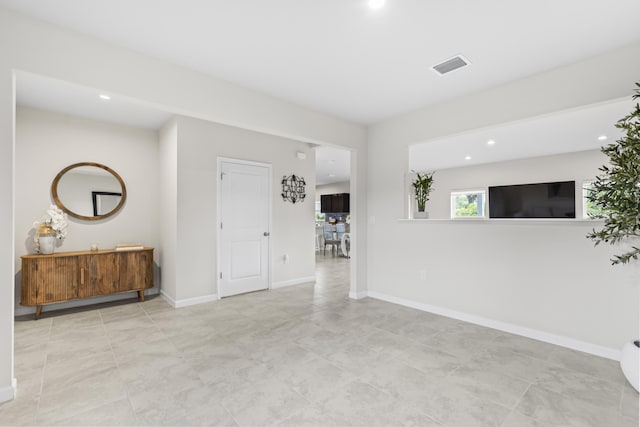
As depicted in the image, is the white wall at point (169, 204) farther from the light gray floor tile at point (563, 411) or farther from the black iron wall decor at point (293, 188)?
the light gray floor tile at point (563, 411)

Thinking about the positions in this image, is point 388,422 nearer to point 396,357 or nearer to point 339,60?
point 396,357

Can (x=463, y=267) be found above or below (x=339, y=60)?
below

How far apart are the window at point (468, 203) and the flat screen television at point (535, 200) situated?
40 centimetres

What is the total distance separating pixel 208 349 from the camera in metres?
2.70

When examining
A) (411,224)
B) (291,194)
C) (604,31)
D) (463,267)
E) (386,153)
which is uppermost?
(604,31)

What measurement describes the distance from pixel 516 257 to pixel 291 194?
11.2 ft

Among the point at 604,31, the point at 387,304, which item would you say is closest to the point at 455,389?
the point at 387,304

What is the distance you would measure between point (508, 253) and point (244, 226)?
3.52 m

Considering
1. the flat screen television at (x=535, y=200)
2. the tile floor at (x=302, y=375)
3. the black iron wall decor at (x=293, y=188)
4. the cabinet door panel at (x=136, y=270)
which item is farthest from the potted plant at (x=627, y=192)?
the cabinet door panel at (x=136, y=270)

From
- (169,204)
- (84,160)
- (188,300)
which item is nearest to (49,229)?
(84,160)

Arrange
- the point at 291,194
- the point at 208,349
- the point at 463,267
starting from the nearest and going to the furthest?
the point at 208,349 < the point at 463,267 < the point at 291,194

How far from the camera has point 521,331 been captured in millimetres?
3008

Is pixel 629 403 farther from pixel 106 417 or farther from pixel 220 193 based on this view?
pixel 220 193

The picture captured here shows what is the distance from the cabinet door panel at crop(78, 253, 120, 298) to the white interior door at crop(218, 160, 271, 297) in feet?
4.41
